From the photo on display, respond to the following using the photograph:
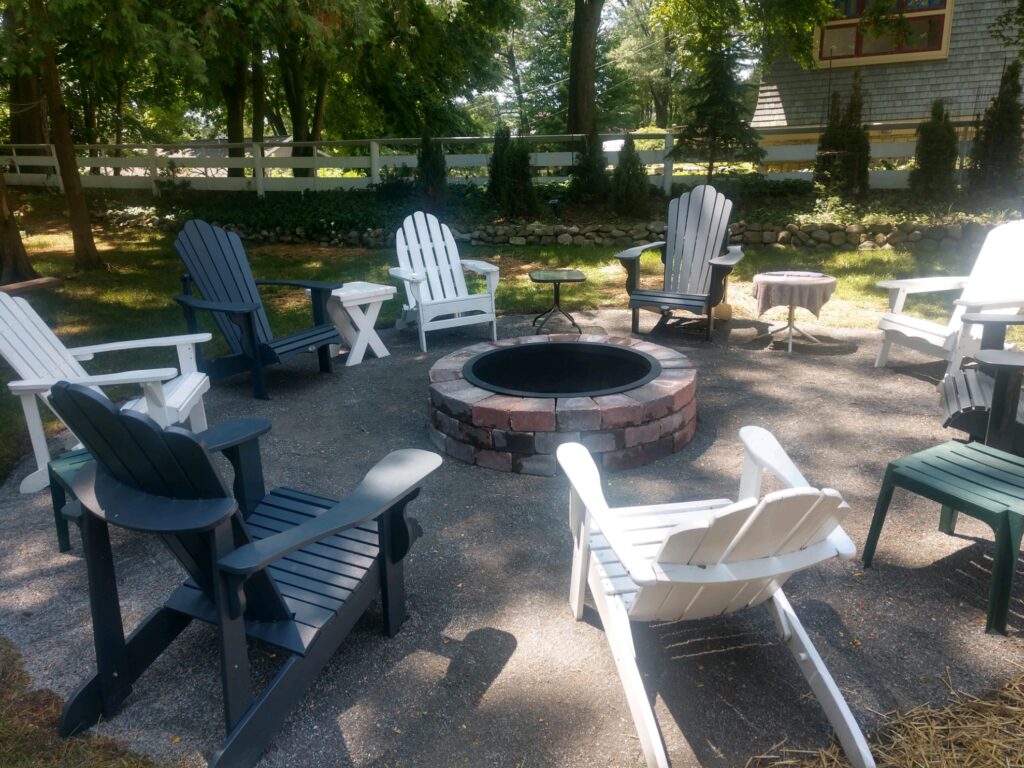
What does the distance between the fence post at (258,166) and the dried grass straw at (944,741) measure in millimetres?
11958

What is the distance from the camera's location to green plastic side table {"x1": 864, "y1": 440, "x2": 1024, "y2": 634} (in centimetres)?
220

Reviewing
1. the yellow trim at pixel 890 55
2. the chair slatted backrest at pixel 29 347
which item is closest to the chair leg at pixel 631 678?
the chair slatted backrest at pixel 29 347

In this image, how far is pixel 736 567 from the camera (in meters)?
1.75

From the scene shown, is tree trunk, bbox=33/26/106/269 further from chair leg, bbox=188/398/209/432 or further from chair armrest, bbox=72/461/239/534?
chair armrest, bbox=72/461/239/534

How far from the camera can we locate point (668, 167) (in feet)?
33.6

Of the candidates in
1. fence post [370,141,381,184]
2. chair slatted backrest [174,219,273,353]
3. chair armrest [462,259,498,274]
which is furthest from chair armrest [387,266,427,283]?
fence post [370,141,381,184]

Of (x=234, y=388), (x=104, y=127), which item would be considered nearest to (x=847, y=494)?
(x=234, y=388)

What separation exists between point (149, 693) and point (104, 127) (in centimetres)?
2460

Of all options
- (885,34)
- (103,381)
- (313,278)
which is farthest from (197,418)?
(885,34)

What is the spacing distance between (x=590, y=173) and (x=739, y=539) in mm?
9206

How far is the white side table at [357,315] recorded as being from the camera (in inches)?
204

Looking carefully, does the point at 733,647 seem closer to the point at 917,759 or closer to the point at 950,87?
the point at 917,759

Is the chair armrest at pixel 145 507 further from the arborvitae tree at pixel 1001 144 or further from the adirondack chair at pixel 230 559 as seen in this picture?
the arborvitae tree at pixel 1001 144

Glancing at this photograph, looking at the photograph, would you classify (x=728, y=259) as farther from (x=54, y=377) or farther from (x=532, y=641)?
(x=54, y=377)
